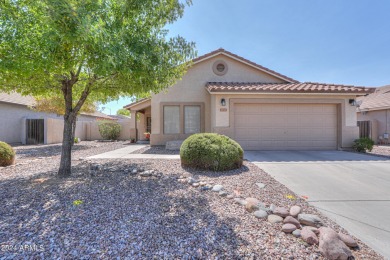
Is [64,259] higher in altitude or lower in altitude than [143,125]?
lower

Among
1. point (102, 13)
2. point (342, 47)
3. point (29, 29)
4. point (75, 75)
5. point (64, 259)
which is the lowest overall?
point (64, 259)

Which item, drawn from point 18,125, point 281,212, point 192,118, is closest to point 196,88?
point 192,118

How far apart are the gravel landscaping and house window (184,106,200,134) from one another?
265 inches

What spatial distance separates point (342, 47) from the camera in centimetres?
1313

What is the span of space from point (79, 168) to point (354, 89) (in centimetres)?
1353

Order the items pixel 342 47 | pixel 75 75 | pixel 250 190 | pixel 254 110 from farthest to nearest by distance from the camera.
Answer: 1. pixel 342 47
2. pixel 254 110
3. pixel 75 75
4. pixel 250 190

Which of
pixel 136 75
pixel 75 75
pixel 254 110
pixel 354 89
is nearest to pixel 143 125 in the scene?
pixel 254 110

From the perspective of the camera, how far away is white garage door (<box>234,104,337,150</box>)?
1083cm

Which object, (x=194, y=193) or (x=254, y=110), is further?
(x=254, y=110)

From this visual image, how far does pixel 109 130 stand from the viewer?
62.1 feet

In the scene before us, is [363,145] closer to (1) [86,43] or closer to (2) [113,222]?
(2) [113,222]

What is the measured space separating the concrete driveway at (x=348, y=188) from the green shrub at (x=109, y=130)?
50.4 ft

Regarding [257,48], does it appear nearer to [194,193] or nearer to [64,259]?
[194,193]

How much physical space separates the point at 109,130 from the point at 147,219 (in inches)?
689
